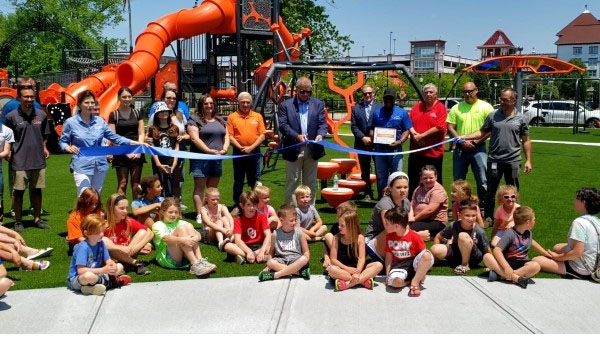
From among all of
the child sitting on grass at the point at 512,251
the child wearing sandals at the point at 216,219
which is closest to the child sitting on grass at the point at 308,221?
the child wearing sandals at the point at 216,219

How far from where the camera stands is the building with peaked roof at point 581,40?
11031cm

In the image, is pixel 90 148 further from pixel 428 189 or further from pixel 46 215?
pixel 428 189

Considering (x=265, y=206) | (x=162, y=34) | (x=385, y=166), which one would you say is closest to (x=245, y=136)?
(x=265, y=206)

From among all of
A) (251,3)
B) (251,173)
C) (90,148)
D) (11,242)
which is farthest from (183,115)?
(251,3)

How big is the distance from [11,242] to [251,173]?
10.7 ft

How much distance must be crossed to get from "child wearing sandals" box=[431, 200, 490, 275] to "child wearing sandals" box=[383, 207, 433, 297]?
56cm

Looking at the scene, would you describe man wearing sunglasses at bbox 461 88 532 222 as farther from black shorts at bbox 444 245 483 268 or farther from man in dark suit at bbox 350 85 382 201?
man in dark suit at bbox 350 85 382 201

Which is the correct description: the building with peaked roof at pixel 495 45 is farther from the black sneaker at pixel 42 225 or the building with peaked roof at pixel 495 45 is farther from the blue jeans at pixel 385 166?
the black sneaker at pixel 42 225

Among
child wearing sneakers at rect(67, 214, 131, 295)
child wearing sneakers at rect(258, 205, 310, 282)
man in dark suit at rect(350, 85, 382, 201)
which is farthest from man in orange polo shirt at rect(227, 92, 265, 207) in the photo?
child wearing sneakers at rect(67, 214, 131, 295)

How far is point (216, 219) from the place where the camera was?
21.9ft

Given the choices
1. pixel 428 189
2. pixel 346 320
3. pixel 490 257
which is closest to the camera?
pixel 346 320

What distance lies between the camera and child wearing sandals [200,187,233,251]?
654 cm

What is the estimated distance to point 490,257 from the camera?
5359 mm

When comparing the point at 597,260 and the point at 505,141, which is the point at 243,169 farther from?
the point at 597,260
